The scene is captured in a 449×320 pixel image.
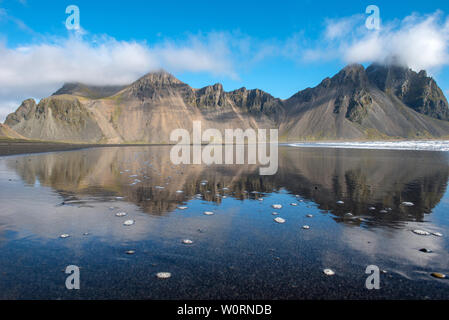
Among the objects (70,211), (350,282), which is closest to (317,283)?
(350,282)

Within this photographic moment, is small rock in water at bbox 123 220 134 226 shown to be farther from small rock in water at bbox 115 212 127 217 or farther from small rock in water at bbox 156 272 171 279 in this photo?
small rock in water at bbox 156 272 171 279

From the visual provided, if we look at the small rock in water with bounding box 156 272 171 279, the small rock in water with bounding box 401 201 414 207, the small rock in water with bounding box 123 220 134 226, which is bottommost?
the small rock in water with bounding box 156 272 171 279

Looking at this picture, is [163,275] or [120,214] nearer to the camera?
[163,275]

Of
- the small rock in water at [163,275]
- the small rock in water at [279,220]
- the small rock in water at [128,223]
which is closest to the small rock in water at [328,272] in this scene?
the small rock in water at [163,275]

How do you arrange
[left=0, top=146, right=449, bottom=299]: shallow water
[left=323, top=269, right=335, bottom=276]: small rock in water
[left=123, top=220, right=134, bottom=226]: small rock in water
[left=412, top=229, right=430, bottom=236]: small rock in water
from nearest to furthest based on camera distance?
[left=0, top=146, right=449, bottom=299]: shallow water → [left=323, top=269, right=335, bottom=276]: small rock in water → [left=412, top=229, right=430, bottom=236]: small rock in water → [left=123, top=220, right=134, bottom=226]: small rock in water

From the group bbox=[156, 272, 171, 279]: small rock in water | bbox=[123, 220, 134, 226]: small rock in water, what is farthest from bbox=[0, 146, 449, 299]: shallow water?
bbox=[123, 220, 134, 226]: small rock in water

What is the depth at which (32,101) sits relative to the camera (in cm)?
19638

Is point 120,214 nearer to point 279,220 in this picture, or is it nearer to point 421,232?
point 279,220

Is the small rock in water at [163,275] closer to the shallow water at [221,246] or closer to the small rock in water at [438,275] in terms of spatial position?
the shallow water at [221,246]

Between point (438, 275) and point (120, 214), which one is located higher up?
point (120, 214)

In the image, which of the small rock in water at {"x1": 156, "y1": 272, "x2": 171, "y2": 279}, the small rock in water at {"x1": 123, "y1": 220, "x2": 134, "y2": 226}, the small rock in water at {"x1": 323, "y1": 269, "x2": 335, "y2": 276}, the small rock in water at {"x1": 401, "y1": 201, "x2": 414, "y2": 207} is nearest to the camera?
the small rock in water at {"x1": 156, "y1": 272, "x2": 171, "y2": 279}

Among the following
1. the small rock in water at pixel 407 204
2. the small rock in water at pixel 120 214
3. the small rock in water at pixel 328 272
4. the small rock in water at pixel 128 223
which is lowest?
the small rock in water at pixel 328 272

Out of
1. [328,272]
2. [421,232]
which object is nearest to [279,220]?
[328,272]
